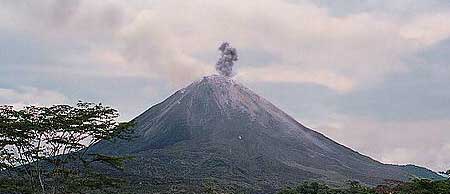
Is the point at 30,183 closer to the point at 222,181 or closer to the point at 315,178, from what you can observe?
the point at 222,181

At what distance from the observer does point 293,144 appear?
413ft

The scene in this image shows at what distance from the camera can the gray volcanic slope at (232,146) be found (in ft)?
317

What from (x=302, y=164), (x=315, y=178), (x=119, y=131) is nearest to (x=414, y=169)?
(x=302, y=164)

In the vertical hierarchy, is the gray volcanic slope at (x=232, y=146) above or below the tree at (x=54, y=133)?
above

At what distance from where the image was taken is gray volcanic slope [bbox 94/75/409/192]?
3809 inches

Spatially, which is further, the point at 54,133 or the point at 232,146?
the point at 232,146

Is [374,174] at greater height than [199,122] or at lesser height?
lesser

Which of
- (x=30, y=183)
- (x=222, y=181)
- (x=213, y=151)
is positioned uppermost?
(x=213, y=151)

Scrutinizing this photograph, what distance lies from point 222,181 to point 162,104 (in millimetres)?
63192

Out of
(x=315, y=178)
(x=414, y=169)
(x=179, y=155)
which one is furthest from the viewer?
(x=414, y=169)

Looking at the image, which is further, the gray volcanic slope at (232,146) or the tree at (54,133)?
the gray volcanic slope at (232,146)

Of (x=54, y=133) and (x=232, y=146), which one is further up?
(x=232, y=146)

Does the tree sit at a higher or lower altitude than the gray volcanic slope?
lower

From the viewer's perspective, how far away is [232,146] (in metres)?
117
